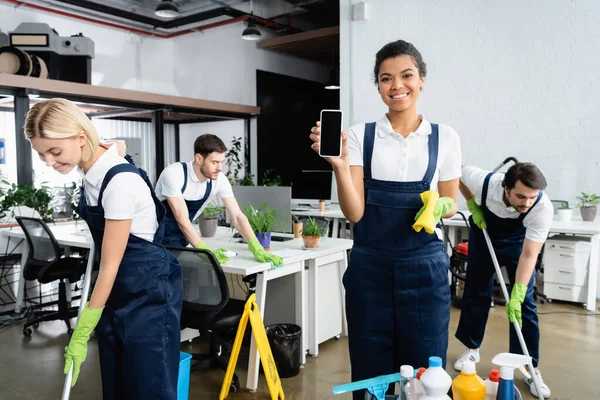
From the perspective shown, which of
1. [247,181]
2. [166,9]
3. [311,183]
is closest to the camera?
[166,9]

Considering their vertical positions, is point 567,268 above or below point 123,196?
below

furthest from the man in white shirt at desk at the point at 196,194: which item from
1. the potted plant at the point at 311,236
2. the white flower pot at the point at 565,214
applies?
the white flower pot at the point at 565,214

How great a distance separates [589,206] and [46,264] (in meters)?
4.97

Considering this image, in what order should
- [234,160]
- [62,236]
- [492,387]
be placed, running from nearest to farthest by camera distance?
[492,387], [62,236], [234,160]

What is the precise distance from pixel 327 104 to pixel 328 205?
3.63 metres

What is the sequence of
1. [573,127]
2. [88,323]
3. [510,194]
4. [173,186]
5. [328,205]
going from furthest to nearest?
[328,205] < [573,127] < [173,186] < [510,194] < [88,323]

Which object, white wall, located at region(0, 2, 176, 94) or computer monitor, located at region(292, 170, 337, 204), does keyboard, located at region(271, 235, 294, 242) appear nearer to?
computer monitor, located at region(292, 170, 337, 204)

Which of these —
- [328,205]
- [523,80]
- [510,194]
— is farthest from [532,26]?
[510,194]

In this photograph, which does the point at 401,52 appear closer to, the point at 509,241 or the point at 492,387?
the point at 492,387

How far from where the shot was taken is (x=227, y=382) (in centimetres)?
290

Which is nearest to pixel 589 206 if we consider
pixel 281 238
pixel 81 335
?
pixel 281 238

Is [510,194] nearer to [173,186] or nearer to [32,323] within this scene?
[173,186]

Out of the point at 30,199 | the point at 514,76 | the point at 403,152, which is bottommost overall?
the point at 30,199

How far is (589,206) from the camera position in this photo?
5121 mm
